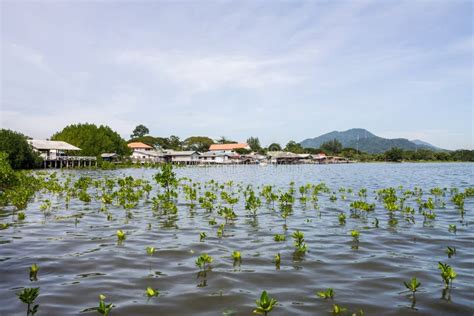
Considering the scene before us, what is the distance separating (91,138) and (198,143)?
72388mm

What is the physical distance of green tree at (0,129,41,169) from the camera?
5172 cm

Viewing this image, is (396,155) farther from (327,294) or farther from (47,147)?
(327,294)

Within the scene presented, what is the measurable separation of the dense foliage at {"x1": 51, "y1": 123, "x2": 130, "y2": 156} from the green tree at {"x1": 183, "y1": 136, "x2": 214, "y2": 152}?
5386cm

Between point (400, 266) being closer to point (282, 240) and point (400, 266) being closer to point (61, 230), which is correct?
point (282, 240)

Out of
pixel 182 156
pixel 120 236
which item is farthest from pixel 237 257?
pixel 182 156

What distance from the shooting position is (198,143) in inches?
6319

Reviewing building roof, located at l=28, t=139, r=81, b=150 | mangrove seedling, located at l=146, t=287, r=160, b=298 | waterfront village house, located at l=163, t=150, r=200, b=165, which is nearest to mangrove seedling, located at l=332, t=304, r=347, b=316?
mangrove seedling, located at l=146, t=287, r=160, b=298

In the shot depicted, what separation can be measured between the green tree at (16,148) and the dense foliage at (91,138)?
3171 cm

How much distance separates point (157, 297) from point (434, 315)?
4.12m

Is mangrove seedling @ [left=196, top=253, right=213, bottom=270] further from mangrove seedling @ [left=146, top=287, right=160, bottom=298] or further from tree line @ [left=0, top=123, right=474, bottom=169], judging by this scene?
tree line @ [left=0, top=123, right=474, bottom=169]

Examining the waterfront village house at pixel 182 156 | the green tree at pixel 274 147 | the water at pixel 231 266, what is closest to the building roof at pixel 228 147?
the green tree at pixel 274 147

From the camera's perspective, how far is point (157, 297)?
5.67 meters

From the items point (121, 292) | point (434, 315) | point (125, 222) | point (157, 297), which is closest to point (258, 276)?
point (157, 297)

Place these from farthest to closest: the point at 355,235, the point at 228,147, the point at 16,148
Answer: the point at 228,147 < the point at 16,148 < the point at 355,235
